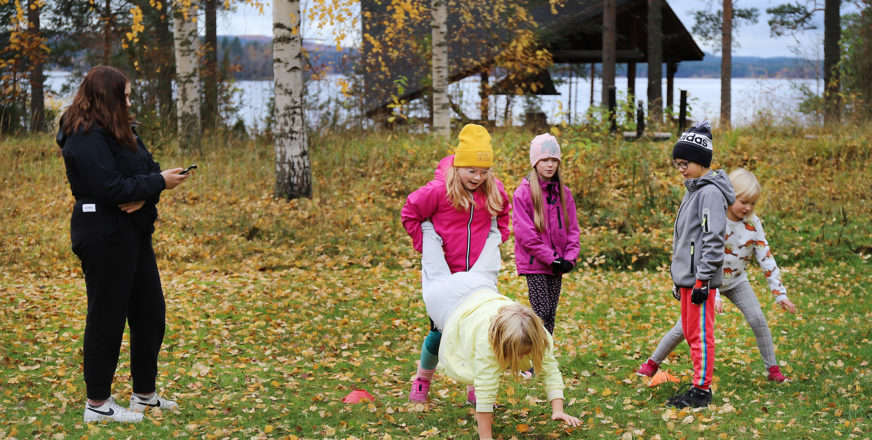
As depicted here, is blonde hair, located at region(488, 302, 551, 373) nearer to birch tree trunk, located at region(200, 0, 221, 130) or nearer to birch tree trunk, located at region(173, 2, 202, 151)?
birch tree trunk, located at region(173, 2, 202, 151)

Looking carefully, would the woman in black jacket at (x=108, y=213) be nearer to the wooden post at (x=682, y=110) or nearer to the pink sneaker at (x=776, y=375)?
the pink sneaker at (x=776, y=375)

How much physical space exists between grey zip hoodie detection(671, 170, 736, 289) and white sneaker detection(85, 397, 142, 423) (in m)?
3.59

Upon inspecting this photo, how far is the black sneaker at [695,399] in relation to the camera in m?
5.22

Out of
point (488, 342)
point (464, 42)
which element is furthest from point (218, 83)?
point (488, 342)

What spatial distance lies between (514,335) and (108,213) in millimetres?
2479

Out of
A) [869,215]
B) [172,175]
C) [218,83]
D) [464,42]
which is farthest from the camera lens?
[464,42]

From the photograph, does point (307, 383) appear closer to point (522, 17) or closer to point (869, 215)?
point (869, 215)

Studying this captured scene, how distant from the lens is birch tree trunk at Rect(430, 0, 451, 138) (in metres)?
15.0

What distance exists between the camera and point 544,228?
583cm

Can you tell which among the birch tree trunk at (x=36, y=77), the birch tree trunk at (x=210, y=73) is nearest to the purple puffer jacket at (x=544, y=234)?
the birch tree trunk at (x=210, y=73)

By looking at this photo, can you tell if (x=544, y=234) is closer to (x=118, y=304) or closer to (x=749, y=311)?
(x=749, y=311)

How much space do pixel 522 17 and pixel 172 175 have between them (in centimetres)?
1699

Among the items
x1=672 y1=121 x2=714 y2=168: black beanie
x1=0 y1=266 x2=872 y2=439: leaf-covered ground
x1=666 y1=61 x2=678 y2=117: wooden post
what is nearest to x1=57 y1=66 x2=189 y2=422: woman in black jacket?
x1=0 y1=266 x2=872 y2=439: leaf-covered ground

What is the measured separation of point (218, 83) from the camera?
63.8ft
